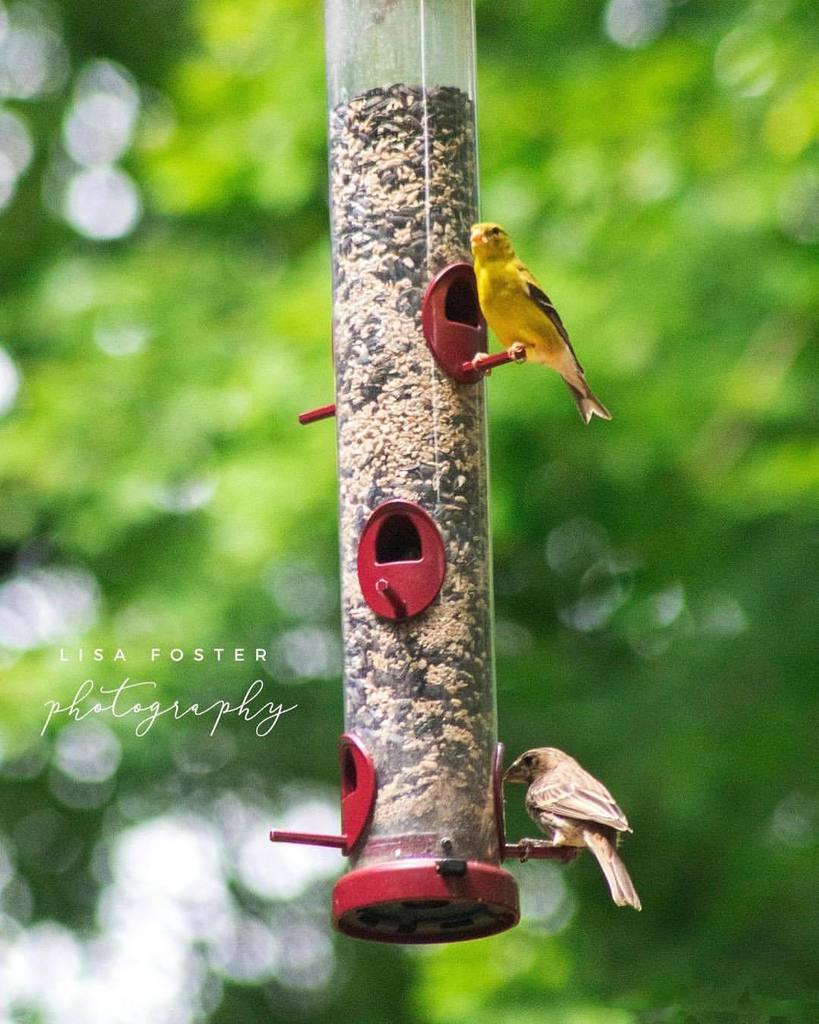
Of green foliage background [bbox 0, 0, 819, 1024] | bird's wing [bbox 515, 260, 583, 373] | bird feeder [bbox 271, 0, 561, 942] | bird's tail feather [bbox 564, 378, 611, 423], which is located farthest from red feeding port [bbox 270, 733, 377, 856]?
green foliage background [bbox 0, 0, 819, 1024]

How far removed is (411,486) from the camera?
22.3 ft

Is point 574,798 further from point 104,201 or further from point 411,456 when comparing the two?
point 104,201

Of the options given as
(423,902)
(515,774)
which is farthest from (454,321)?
(423,902)

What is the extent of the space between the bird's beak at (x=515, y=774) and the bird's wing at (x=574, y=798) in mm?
45

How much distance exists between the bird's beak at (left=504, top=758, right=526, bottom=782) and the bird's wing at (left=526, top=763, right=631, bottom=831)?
0.04m

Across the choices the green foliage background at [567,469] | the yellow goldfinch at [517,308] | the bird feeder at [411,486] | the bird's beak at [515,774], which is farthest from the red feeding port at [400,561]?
the green foliage background at [567,469]

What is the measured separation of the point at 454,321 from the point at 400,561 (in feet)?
2.86

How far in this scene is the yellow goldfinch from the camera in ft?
23.0

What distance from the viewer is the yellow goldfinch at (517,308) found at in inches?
276

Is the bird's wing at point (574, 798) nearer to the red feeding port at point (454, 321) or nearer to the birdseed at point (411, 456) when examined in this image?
the birdseed at point (411, 456)

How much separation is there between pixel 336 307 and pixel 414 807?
5.93ft

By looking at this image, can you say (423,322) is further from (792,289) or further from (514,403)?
(792,289)

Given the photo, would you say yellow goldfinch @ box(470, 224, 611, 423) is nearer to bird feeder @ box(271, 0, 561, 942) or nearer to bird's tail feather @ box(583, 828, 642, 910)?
bird feeder @ box(271, 0, 561, 942)

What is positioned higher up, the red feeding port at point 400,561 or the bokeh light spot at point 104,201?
the bokeh light spot at point 104,201
